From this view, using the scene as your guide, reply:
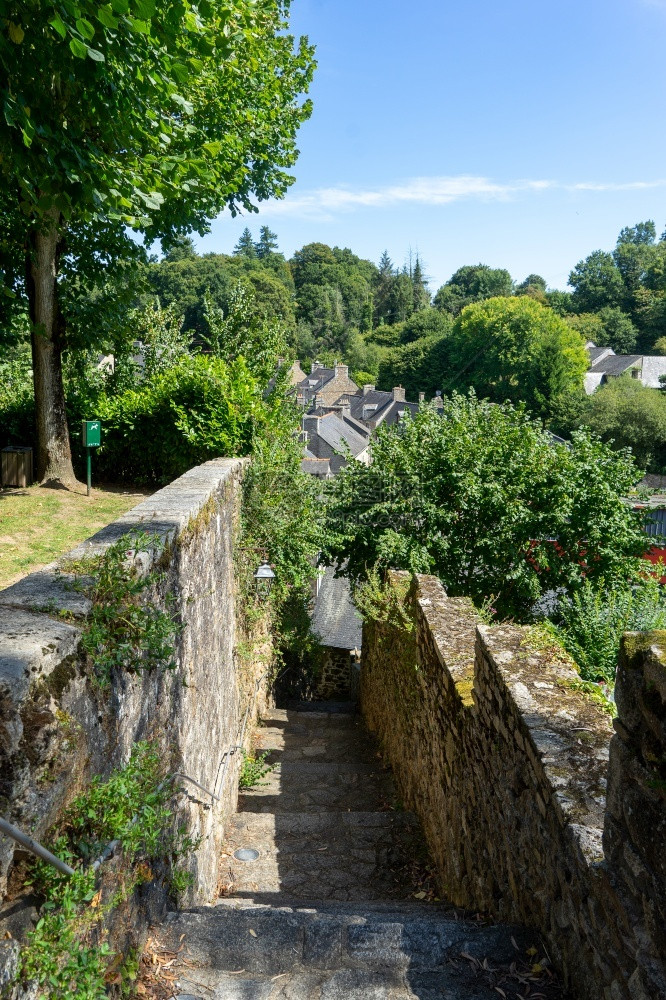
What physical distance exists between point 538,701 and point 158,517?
2.25 meters

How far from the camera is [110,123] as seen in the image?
21.9ft

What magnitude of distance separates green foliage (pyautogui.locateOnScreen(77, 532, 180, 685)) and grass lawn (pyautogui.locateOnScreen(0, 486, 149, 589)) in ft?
11.0

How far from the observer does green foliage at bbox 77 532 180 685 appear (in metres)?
2.50

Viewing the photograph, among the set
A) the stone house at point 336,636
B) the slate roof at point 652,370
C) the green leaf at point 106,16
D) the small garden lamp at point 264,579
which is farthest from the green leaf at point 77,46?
the slate roof at point 652,370

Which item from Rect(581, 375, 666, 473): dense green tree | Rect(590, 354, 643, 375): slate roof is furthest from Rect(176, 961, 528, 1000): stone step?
Rect(590, 354, 643, 375): slate roof

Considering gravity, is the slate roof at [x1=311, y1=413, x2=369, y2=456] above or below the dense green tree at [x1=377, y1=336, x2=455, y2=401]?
below

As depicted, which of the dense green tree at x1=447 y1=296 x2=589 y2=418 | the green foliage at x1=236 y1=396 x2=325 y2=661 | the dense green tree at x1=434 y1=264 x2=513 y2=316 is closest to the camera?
the green foliage at x1=236 y1=396 x2=325 y2=661

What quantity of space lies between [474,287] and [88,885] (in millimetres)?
106611

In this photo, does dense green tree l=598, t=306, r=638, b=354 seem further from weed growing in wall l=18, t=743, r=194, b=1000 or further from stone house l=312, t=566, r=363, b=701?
weed growing in wall l=18, t=743, r=194, b=1000

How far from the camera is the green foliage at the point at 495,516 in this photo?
1185 cm

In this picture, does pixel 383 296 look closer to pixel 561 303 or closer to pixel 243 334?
pixel 561 303

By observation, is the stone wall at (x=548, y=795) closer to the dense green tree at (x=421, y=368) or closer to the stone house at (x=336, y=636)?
the stone house at (x=336, y=636)

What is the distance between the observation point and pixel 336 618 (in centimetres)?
2092

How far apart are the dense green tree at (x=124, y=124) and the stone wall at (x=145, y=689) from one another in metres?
2.86
